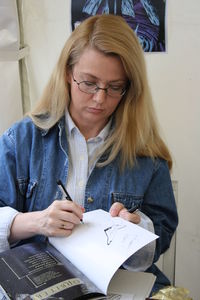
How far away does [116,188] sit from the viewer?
102 centimetres

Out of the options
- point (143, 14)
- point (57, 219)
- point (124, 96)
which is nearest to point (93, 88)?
point (124, 96)

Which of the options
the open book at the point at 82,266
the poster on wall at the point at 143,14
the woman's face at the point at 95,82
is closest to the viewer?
the open book at the point at 82,266

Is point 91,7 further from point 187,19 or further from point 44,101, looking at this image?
point 44,101

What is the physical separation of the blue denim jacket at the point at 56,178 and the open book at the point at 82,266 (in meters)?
0.18

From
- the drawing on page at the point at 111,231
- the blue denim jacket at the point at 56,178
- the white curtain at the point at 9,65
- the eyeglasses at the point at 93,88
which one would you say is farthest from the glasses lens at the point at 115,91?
the white curtain at the point at 9,65

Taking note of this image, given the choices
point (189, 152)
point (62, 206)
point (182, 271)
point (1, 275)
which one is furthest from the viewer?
point (182, 271)

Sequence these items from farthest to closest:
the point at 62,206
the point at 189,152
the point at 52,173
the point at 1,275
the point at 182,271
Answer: the point at 182,271 → the point at 189,152 → the point at 52,173 → the point at 62,206 → the point at 1,275

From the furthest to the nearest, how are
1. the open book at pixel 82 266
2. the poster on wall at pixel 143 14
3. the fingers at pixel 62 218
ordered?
the poster on wall at pixel 143 14 → the fingers at pixel 62 218 → the open book at pixel 82 266

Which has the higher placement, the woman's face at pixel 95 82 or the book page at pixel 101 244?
the woman's face at pixel 95 82

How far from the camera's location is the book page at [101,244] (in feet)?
2.31

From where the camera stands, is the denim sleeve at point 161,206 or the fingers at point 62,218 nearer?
the fingers at point 62,218

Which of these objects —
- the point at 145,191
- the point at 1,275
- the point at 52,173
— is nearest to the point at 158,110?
the point at 145,191

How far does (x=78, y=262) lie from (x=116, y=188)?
0.32 m

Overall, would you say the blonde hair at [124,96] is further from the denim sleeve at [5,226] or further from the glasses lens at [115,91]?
the denim sleeve at [5,226]
